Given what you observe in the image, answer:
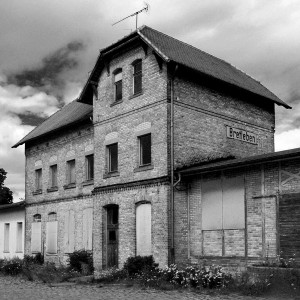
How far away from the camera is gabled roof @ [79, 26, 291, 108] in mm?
20203

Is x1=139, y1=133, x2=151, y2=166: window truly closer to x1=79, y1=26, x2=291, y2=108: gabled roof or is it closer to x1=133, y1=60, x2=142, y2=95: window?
x1=133, y1=60, x2=142, y2=95: window

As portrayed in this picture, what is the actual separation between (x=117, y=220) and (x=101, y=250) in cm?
138

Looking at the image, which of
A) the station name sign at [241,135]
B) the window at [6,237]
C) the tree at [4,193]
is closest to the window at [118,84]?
the station name sign at [241,135]

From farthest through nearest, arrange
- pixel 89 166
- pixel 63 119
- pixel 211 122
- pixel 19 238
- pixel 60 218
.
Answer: pixel 19 238 → pixel 63 119 → pixel 60 218 → pixel 89 166 → pixel 211 122

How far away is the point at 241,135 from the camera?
22328 millimetres

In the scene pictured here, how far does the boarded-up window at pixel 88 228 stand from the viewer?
80.9ft

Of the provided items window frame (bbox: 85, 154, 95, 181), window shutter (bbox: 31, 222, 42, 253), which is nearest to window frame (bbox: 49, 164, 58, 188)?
window shutter (bbox: 31, 222, 42, 253)

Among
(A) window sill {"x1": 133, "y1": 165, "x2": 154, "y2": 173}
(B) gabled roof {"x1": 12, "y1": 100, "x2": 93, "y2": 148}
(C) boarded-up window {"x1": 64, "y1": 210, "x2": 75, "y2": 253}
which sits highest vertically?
(B) gabled roof {"x1": 12, "y1": 100, "x2": 93, "y2": 148}

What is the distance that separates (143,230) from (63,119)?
34.3ft

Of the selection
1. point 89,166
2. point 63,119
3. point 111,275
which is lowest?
point 111,275

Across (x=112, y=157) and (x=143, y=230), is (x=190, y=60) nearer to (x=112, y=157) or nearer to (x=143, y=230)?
(x=112, y=157)

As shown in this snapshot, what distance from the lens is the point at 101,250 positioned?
2188 centimetres

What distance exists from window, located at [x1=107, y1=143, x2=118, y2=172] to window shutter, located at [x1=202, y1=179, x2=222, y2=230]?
4592mm

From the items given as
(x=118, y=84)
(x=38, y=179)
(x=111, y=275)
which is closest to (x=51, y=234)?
(x=38, y=179)
